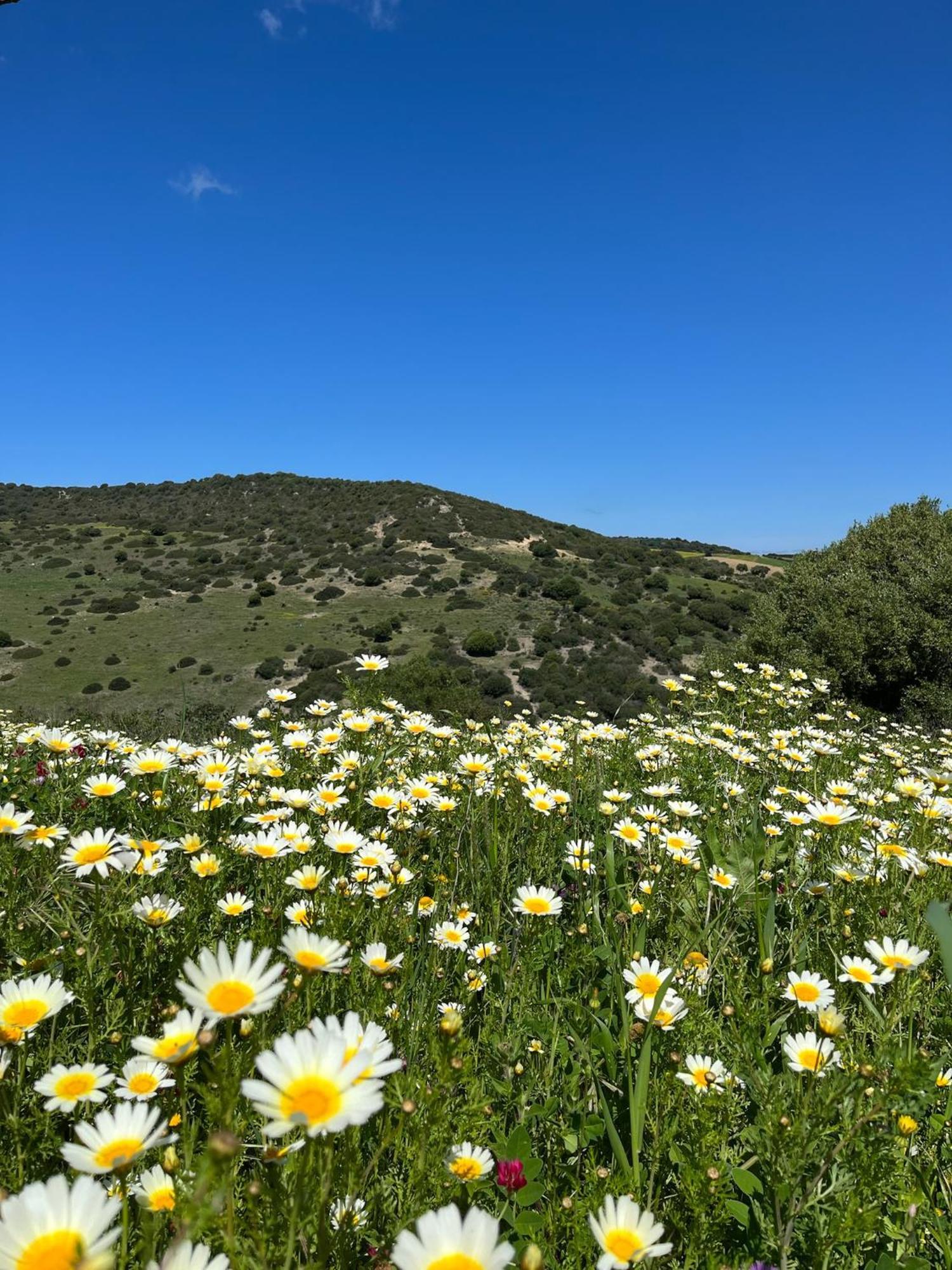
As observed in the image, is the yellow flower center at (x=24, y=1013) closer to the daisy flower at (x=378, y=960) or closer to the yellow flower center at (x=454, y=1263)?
the daisy flower at (x=378, y=960)

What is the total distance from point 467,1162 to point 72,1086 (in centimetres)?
90

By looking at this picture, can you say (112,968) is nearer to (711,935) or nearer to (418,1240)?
(418,1240)

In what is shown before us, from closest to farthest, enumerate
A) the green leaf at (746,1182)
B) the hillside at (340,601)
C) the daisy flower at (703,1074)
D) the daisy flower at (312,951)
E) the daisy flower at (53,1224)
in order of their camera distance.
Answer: the daisy flower at (53,1224) → the daisy flower at (312,951) → the green leaf at (746,1182) → the daisy flower at (703,1074) → the hillside at (340,601)

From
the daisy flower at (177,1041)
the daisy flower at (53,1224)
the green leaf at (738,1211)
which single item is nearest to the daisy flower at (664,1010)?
the green leaf at (738,1211)

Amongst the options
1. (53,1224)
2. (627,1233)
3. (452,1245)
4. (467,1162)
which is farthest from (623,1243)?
(53,1224)

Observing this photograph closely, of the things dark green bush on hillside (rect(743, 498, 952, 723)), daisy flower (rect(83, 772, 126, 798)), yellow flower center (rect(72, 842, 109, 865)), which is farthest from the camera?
dark green bush on hillside (rect(743, 498, 952, 723))

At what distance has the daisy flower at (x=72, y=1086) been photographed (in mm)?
1444

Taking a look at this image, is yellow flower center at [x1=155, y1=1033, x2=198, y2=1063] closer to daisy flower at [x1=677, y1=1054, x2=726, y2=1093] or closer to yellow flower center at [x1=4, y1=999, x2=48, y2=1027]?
yellow flower center at [x1=4, y1=999, x2=48, y2=1027]

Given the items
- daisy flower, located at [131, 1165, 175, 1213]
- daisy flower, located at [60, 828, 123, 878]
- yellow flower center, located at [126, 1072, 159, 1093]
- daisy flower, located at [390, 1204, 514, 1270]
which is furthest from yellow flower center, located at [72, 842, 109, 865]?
daisy flower, located at [390, 1204, 514, 1270]

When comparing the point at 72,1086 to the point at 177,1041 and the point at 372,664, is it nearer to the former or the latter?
the point at 177,1041

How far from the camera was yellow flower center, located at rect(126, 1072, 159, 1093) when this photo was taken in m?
1.51

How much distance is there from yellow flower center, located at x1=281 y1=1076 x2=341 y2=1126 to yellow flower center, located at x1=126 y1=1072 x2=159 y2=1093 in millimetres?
669

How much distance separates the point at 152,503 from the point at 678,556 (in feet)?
249

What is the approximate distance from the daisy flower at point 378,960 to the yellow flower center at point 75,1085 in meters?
0.69
